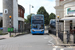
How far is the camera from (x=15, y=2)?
29.7 m

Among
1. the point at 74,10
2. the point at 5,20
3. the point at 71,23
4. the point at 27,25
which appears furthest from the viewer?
the point at 27,25

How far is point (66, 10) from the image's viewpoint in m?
22.7

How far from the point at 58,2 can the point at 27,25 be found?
34.4 feet

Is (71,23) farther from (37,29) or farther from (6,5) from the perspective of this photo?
(6,5)

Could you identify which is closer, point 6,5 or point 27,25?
point 6,5

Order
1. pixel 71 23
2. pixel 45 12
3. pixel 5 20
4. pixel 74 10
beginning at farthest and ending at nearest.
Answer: pixel 45 12
pixel 5 20
pixel 71 23
pixel 74 10

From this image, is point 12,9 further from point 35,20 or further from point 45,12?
point 45,12

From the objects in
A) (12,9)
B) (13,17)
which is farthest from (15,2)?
(13,17)

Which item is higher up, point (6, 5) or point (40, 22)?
point (6, 5)

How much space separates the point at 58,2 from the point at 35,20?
973 centimetres

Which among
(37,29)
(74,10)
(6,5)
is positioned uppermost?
(6,5)

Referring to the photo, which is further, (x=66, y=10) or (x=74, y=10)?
(x=66, y=10)

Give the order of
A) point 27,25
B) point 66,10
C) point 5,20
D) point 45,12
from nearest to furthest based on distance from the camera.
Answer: point 66,10 → point 5,20 → point 27,25 → point 45,12

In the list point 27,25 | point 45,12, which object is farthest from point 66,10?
point 45,12
